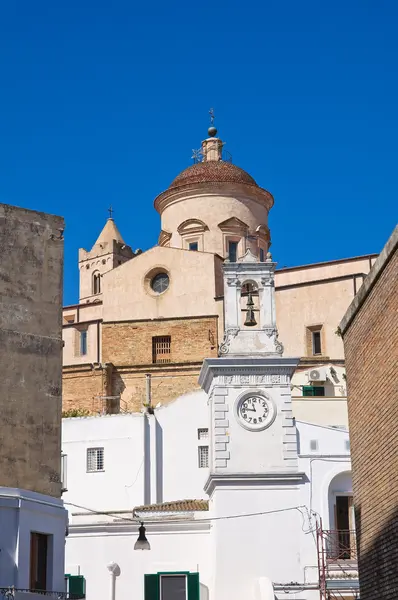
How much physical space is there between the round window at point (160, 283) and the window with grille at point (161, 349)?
3.38 metres

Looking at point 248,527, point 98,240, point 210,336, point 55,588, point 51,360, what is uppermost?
point 98,240

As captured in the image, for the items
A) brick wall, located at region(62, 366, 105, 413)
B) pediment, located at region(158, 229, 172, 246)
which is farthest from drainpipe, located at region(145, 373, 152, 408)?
pediment, located at region(158, 229, 172, 246)

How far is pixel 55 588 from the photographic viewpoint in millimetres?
22609

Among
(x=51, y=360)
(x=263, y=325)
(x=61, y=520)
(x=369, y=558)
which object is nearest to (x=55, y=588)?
(x=61, y=520)

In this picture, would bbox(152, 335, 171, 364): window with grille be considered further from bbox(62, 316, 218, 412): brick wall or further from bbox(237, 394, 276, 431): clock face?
bbox(237, 394, 276, 431): clock face

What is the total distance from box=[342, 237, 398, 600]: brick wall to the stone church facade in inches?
1167

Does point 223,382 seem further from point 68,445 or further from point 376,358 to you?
point 376,358

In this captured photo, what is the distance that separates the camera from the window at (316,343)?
170 feet

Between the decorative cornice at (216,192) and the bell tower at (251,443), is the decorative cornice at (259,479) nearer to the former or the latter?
the bell tower at (251,443)

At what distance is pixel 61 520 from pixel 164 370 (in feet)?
91.1

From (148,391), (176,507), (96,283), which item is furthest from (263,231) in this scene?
(96,283)

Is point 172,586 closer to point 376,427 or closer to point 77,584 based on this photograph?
point 77,584

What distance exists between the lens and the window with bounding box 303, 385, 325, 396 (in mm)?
47156

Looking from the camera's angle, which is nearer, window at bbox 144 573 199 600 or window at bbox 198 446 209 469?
window at bbox 144 573 199 600
